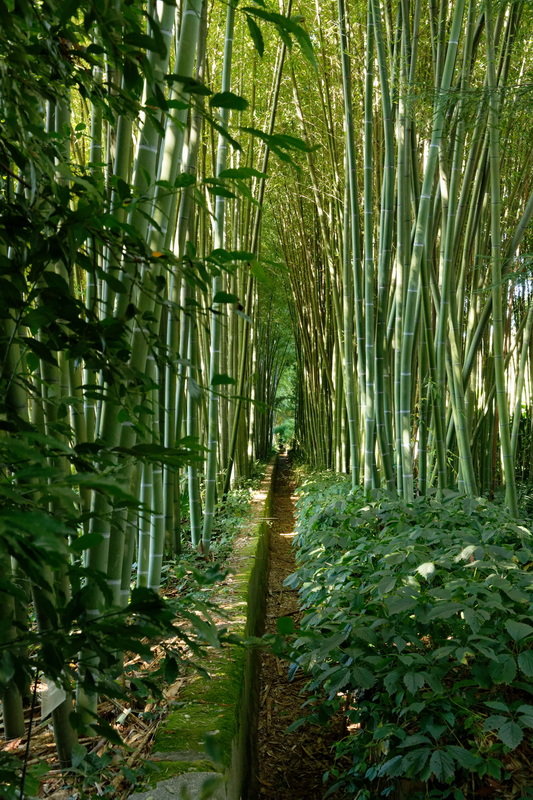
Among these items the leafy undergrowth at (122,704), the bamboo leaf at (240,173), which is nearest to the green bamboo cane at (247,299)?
the leafy undergrowth at (122,704)

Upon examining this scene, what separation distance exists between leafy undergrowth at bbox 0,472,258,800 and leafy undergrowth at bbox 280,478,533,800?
0.96ft

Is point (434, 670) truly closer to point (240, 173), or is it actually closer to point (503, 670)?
point (503, 670)

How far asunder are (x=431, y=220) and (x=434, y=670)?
208cm

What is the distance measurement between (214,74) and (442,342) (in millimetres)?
2484

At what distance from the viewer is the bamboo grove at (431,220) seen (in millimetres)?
2473

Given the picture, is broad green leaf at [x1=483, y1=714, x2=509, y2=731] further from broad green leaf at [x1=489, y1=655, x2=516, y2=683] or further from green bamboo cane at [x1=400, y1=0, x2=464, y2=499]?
green bamboo cane at [x1=400, y1=0, x2=464, y2=499]

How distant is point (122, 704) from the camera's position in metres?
1.35

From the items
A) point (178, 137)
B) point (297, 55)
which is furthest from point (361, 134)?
point (178, 137)

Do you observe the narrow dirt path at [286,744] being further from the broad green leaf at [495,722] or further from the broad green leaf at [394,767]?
the broad green leaf at [495,722]

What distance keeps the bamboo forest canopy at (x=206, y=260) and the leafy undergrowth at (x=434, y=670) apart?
513 mm

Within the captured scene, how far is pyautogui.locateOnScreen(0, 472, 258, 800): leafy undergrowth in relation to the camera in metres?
0.52

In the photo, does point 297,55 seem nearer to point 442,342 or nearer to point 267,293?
point 442,342

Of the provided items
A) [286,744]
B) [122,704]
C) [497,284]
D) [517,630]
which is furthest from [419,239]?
[122,704]

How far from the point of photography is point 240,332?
466 cm
